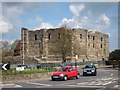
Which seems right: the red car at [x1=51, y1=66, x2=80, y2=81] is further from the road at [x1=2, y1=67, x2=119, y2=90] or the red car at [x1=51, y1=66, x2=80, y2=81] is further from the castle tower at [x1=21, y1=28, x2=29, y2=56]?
the castle tower at [x1=21, y1=28, x2=29, y2=56]

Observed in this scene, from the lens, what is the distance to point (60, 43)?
80.6m

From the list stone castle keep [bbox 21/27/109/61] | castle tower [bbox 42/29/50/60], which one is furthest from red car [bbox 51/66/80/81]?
castle tower [bbox 42/29/50/60]

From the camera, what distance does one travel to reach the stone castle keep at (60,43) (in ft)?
269

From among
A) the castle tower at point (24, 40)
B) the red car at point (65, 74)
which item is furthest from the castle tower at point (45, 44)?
the red car at point (65, 74)

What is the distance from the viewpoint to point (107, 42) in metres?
104

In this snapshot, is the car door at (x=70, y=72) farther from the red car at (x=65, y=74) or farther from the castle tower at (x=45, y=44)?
A: the castle tower at (x=45, y=44)

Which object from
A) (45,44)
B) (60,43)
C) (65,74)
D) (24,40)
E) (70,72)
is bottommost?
(65,74)

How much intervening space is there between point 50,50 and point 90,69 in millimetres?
49240

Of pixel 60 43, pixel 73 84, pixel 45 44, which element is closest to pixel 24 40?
pixel 45 44

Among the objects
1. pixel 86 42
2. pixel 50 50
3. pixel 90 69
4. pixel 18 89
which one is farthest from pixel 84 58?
pixel 18 89

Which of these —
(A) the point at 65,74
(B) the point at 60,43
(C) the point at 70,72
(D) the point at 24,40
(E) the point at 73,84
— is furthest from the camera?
(D) the point at 24,40

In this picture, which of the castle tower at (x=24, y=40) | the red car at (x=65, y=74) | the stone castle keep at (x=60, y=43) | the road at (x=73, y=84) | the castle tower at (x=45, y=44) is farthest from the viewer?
the castle tower at (x=24, y=40)

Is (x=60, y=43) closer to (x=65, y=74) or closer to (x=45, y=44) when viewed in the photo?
(x=45, y=44)

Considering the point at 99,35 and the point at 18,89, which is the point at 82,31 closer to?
the point at 99,35
